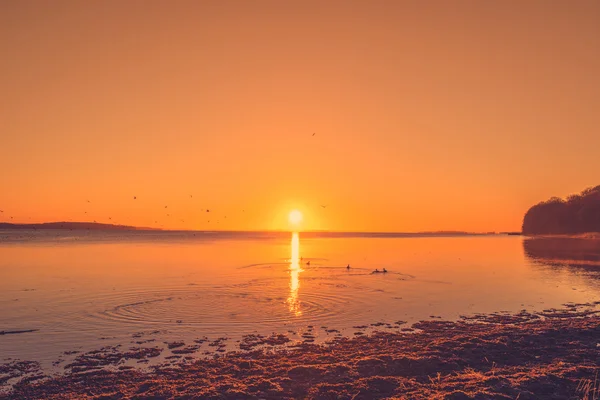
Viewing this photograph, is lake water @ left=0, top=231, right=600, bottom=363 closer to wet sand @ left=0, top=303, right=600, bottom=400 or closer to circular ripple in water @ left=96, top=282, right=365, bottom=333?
circular ripple in water @ left=96, top=282, right=365, bottom=333

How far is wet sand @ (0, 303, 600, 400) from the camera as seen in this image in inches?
508

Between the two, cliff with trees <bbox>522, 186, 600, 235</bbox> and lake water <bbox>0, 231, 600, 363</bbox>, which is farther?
cliff with trees <bbox>522, 186, 600, 235</bbox>

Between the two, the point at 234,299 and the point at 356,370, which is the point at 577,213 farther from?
the point at 356,370

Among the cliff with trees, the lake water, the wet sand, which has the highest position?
the cliff with trees

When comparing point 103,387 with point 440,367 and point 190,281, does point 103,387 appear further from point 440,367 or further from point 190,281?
point 190,281

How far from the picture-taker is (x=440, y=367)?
15.0 m

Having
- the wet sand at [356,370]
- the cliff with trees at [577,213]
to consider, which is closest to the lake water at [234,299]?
the wet sand at [356,370]

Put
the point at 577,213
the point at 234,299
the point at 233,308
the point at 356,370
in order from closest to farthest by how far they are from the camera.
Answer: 1. the point at 356,370
2. the point at 233,308
3. the point at 234,299
4. the point at 577,213

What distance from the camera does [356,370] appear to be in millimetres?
14742

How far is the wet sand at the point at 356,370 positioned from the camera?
42.3 feet

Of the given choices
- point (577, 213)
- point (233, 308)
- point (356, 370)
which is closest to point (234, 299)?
point (233, 308)

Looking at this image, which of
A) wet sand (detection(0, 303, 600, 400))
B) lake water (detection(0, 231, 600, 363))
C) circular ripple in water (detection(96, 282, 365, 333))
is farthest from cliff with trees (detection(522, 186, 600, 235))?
wet sand (detection(0, 303, 600, 400))

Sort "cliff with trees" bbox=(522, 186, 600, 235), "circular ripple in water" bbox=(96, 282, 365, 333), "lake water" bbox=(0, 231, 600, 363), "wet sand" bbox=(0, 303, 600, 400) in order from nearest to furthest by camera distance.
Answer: "wet sand" bbox=(0, 303, 600, 400), "lake water" bbox=(0, 231, 600, 363), "circular ripple in water" bbox=(96, 282, 365, 333), "cliff with trees" bbox=(522, 186, 600, 235)

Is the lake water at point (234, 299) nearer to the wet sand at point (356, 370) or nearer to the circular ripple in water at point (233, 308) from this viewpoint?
the circular ripple in water at point (233, 308)
